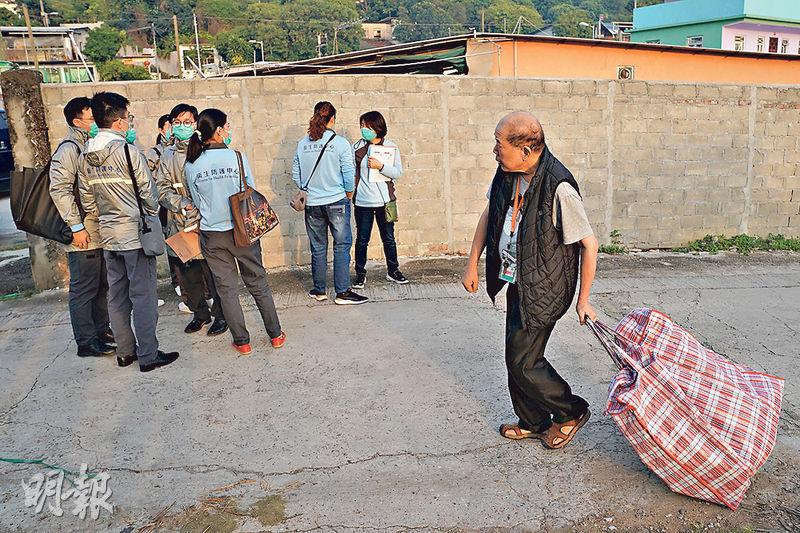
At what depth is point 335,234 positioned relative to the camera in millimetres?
6270

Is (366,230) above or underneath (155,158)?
underneath

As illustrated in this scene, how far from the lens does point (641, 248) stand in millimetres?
8562

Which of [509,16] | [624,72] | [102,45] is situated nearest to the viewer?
[624,72]

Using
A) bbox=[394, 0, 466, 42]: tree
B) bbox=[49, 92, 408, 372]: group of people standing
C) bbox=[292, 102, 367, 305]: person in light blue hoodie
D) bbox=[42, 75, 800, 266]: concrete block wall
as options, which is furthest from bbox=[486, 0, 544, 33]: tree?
bbox=[49, 92, 408, 372]: group of people standing

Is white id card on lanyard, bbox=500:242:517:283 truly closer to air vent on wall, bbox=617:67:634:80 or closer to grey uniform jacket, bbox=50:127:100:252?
grey uniform jacket, bbox=50:127:100:252

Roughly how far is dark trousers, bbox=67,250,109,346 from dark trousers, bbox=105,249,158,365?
344 mm

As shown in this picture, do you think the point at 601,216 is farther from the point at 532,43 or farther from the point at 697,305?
the point at 532,43

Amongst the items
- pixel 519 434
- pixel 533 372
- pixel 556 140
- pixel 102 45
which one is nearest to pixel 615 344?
pixel 533 372

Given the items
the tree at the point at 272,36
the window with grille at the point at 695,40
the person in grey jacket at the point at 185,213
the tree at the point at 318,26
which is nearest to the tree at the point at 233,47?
the tree at the point at 272,36

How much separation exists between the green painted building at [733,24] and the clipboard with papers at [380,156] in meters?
32.5

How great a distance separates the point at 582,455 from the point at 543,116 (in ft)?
16.9

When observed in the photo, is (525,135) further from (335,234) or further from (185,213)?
(335,234)

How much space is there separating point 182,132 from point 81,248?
1.21m

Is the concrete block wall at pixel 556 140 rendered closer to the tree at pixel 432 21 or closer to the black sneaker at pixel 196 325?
the black sneaker at pixel 196 325
